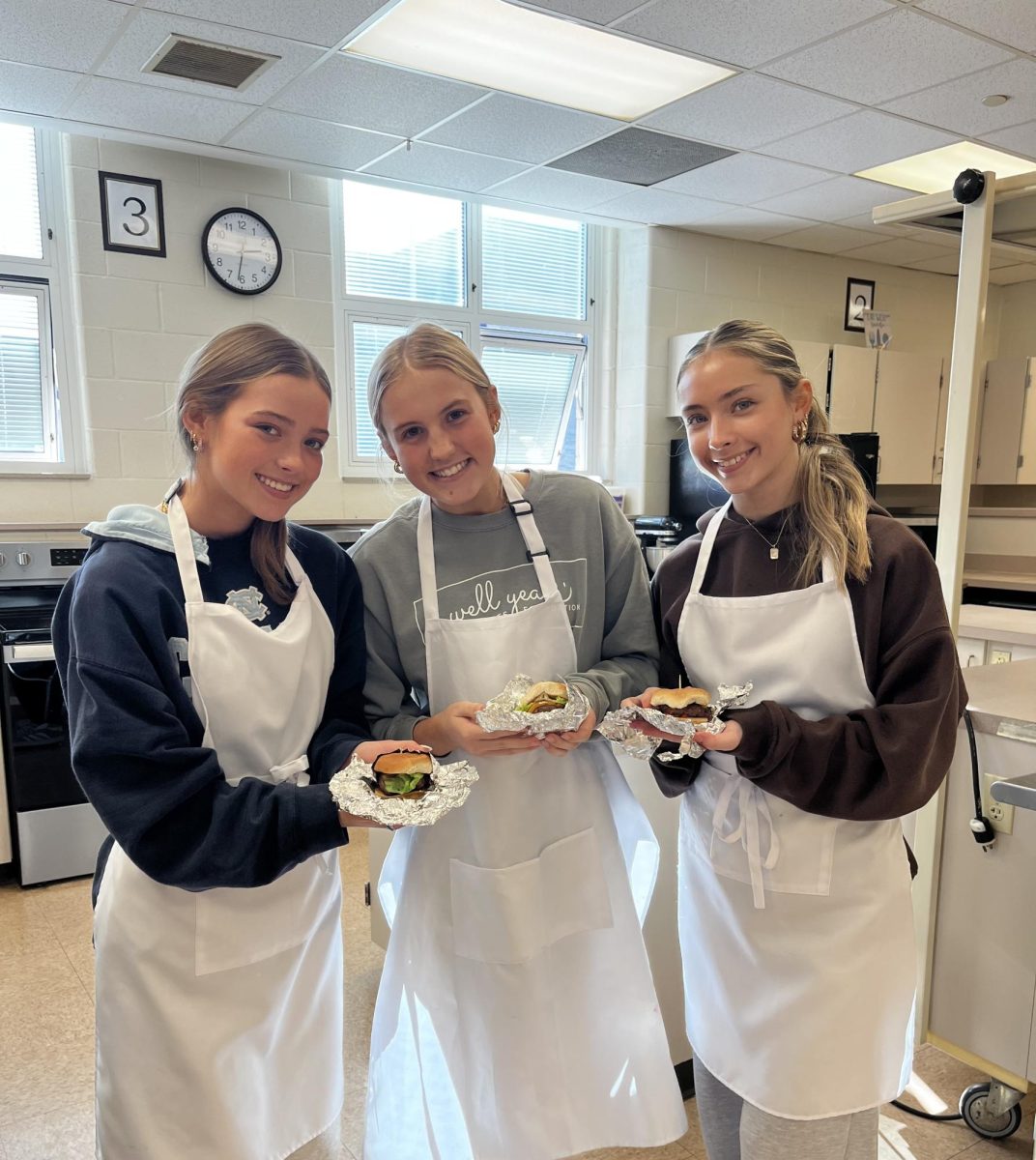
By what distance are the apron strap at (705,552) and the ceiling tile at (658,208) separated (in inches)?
135

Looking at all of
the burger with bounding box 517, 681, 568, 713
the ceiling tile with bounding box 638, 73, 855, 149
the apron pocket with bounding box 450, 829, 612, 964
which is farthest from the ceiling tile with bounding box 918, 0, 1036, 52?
the apron pocket with bounding box 450, 829, 612, 964

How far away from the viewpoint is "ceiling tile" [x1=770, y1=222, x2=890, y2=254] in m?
5.01

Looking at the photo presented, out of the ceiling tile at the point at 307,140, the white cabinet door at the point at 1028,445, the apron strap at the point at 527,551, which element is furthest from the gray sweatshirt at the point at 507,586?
the white cabinet door at the point at 1028,445

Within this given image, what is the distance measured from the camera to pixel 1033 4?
262cm

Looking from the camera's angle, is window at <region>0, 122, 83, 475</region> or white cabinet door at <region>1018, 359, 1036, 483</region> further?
white cabinet door at <region>1018, 359, 1036, 483</region>

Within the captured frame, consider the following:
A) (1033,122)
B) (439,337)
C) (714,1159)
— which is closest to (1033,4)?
(1033,122)

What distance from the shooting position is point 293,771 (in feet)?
3.97

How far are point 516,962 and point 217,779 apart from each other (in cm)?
56

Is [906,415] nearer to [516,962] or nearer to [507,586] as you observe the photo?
[507,586]

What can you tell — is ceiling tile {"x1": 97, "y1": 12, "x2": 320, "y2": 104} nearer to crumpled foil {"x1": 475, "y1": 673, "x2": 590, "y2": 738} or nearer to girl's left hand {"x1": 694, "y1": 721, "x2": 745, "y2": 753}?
crumpled foil {"x1": 475, "y1": 673, "x2": 590, "y2": 738}

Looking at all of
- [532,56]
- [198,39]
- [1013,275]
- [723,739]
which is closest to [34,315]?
[198,39]

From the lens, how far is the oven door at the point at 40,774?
9.87 feet

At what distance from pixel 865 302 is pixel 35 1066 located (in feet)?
19.4

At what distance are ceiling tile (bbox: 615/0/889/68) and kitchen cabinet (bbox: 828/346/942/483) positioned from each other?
257 centimetres
